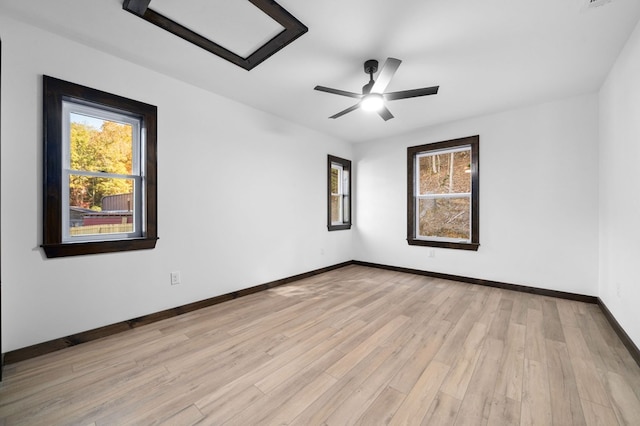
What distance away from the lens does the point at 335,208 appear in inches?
211

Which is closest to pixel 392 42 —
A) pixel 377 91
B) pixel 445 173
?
pixel 377 91

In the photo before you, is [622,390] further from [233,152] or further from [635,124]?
[233,152]

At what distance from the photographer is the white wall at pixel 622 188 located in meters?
2.07

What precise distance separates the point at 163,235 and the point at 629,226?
4309 millimetres

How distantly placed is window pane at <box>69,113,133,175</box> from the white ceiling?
66 centimetres

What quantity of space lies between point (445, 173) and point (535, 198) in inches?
50.2

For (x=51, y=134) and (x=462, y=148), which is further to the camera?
(x=462, y=148)

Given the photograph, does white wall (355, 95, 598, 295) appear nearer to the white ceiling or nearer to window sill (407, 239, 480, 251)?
window sill (407, 239, 480, 251)

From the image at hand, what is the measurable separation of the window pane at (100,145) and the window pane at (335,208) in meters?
3.42

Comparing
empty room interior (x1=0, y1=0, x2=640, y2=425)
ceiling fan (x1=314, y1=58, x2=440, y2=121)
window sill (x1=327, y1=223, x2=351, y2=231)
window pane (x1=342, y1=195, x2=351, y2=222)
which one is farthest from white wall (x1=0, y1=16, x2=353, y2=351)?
ceiling fan (x1=314, y1=58, x2=440, y2=121)

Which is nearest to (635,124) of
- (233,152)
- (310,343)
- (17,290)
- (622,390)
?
(622,390)

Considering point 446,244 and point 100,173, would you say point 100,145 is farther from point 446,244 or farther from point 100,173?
point 446,244

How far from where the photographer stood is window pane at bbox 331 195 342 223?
526cm

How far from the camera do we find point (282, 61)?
252 centimetres
